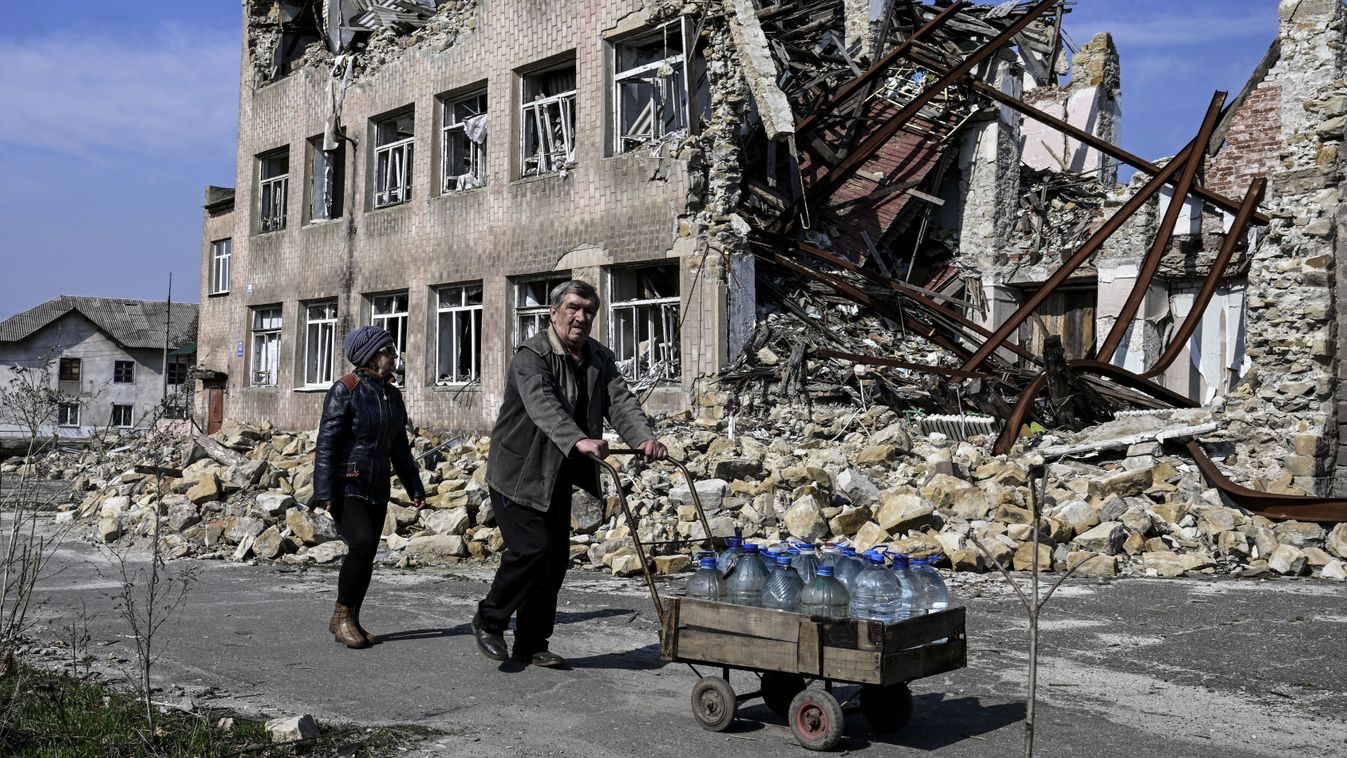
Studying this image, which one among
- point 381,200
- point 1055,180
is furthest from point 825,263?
point 381,200

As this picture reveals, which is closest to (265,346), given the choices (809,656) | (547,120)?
(547,120)

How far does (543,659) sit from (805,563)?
185 centimetres

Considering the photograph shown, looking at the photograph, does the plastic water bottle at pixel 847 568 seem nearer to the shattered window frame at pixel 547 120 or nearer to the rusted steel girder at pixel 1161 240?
the rusted steel girder at pixel 1161 240

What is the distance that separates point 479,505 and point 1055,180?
13.3 m

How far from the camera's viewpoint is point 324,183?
23.6 m

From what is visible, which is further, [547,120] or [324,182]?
[324,182]

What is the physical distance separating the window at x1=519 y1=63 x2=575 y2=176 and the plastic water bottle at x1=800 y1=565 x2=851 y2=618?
13.8 m

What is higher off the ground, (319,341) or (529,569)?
(319,341)

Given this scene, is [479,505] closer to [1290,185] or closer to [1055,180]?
[1290,185]

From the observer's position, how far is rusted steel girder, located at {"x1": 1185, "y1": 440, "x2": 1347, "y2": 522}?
10.2 metres

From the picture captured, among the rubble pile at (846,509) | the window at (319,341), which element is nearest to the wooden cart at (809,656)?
the rubble pile at (846,509)

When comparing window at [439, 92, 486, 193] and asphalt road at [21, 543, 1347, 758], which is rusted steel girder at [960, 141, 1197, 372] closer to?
asphalt road at [21, 543, 1347, 758]

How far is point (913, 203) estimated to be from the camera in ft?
63.3

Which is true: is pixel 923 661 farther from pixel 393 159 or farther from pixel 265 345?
pixel 265 345
